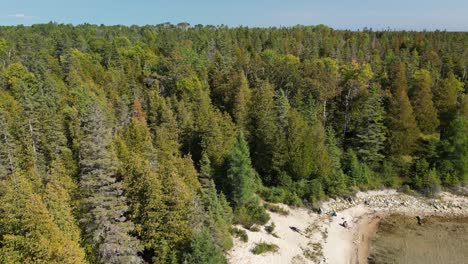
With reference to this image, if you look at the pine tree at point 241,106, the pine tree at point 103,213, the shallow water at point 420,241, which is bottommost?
the shallow water at point 420,241

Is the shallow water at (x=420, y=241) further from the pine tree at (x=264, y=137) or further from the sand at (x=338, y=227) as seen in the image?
the pine tree at (x=264, y=137)

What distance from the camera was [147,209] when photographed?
28.2 meters

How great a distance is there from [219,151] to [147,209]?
1796cm

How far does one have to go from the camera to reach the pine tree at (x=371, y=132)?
52.0 m

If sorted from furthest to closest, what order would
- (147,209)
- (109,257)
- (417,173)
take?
(417,173) → (147,209) → (109,257)

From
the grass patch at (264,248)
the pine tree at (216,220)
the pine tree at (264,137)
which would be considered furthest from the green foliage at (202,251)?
the pine tree at (264,137)

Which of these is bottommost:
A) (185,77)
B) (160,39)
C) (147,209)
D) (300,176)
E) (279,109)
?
(300,176)

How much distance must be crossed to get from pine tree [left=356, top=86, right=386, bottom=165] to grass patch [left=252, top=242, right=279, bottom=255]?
24.0 metres

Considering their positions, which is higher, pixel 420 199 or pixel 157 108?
pixel 157 108

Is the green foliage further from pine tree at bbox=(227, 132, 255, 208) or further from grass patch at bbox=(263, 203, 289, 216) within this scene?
grass patch at bbox=(263, 203, 289, 216)

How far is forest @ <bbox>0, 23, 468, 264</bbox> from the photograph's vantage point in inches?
1013

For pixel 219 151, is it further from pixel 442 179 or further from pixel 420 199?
pixel 442 179

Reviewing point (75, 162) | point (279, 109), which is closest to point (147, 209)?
point (75, 162)

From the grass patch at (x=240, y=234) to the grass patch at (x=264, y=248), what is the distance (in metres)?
1.45
